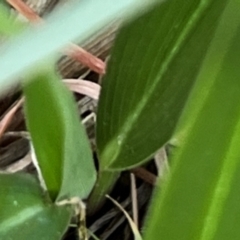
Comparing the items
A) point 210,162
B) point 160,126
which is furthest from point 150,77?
point 210,162

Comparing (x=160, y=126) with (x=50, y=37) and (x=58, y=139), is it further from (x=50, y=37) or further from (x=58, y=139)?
(x=50, y=37)

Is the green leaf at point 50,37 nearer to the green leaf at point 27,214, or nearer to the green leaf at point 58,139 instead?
the green leaf at point 58,139

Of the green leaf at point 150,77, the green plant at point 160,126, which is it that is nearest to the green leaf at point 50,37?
the green plant at point 160,126

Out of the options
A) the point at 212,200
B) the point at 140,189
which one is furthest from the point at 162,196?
the point at 140,189

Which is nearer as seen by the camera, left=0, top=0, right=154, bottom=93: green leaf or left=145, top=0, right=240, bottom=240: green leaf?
left=0, top=0, right=154, bottom=93: green leaf

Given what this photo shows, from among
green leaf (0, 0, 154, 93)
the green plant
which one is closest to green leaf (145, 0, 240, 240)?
the green plant

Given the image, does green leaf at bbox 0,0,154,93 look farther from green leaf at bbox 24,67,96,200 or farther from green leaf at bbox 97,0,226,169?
green leaf at bbox 97,0,226,169
